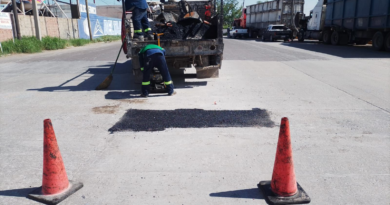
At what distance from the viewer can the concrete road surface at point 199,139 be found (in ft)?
10.9

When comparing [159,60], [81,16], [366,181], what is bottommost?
[366,181]

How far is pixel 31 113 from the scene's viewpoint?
609 centimetres

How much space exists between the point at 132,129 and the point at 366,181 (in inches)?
130

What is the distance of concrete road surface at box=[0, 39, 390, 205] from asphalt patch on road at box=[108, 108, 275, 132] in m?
0.02

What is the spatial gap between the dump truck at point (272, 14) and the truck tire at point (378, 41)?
13.6 m

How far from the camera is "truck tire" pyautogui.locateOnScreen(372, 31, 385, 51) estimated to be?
18.5 meters

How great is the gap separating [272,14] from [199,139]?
3289 cm

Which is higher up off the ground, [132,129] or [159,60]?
[159,60]

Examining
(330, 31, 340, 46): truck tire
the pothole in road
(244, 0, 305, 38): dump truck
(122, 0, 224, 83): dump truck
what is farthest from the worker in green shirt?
(244, 0, 305, 38): dump truck

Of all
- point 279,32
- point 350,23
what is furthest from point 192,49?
point 279,32

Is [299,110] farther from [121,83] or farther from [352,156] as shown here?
[121,83]

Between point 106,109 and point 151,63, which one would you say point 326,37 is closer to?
point 151,63

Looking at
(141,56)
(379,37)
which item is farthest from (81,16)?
(141,56)

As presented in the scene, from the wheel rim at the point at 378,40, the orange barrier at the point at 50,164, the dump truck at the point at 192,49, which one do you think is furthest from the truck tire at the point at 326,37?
the orange barrier at the point at 50,164
